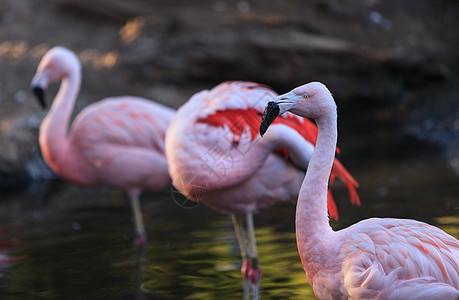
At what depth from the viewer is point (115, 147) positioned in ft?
17.2

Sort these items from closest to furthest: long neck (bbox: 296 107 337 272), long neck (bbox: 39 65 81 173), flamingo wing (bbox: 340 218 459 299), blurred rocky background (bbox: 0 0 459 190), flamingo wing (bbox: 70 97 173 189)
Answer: flamingo wing (bbox: 340 218 459 299) < long neck (bbox: 296 107 337 272) < flamingo wing (bbox: 70 97 173 189) < long neck (bbox: 39 65 81 173) < blurred rocky background (bbox: 0 0 459 190)

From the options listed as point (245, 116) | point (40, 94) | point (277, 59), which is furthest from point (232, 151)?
point (277, 59)

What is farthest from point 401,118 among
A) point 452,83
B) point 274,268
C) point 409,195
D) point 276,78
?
point 274,268

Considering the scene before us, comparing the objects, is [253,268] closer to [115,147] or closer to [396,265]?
[396,265]

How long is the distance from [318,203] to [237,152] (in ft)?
3.43

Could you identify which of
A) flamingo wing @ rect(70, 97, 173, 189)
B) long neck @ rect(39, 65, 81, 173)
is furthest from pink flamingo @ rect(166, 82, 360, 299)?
long neck @ rect(39, 65, 81, 173)

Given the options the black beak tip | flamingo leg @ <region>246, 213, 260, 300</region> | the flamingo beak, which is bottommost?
flamingo leg @ <region>246, 213, 260, 300</region>

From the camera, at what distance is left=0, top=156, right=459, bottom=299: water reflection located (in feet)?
12.7

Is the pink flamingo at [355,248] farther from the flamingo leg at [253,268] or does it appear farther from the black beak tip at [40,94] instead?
the black beak tip at [40,94]

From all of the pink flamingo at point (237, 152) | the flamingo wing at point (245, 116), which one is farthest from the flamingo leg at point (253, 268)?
the flamingo wing at point (245, 116)

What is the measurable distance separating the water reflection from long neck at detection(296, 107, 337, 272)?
103cm

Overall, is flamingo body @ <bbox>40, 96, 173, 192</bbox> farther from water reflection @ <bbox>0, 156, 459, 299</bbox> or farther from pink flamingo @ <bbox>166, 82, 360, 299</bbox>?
pink flamingo @ <bbox>166, 82, 360, 299</bbox>

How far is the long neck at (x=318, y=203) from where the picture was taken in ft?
8.38

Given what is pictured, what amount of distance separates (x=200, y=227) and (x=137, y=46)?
14.9 feet
